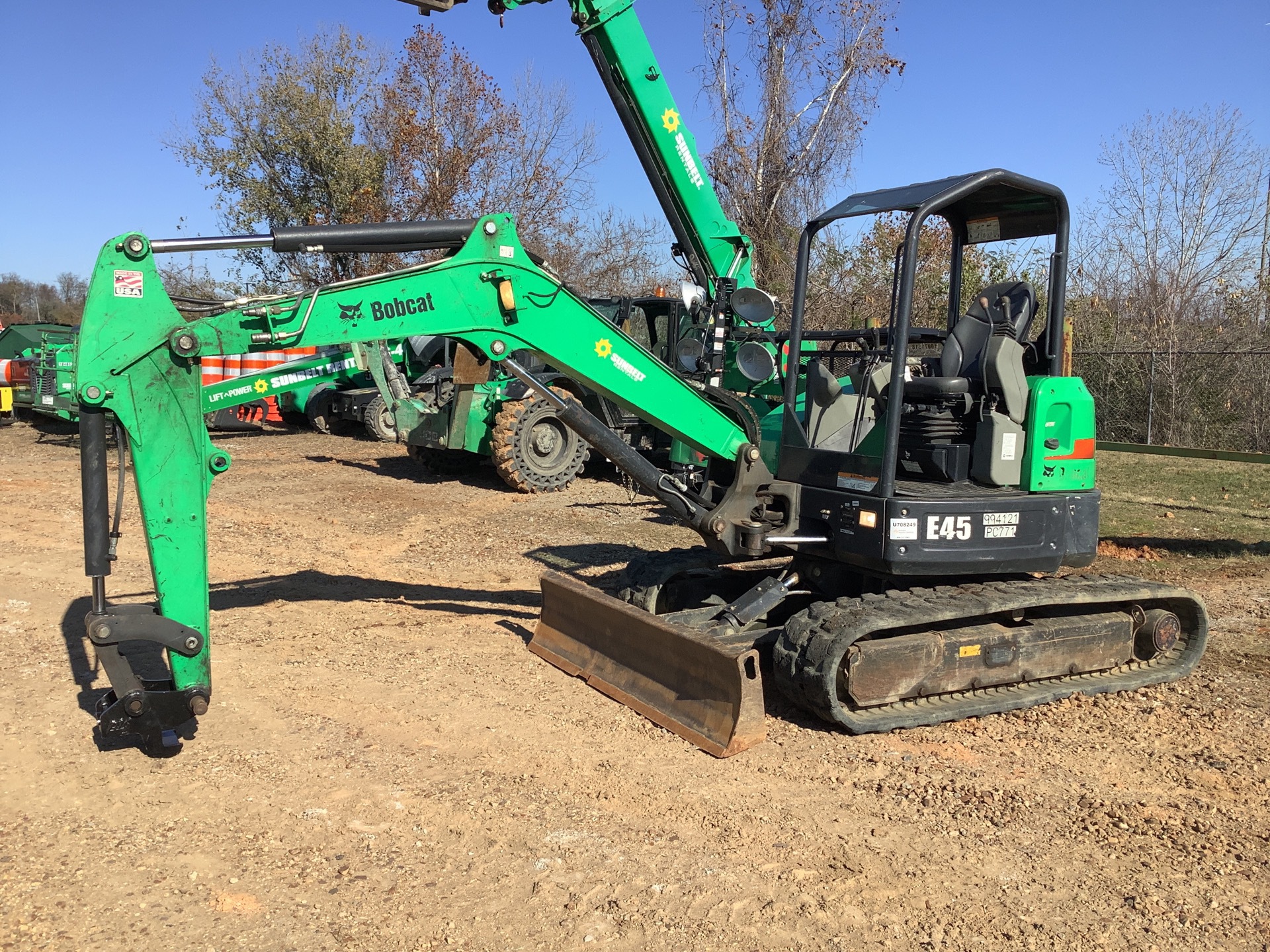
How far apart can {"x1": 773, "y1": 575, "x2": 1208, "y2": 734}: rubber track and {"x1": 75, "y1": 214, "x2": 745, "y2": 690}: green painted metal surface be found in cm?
147

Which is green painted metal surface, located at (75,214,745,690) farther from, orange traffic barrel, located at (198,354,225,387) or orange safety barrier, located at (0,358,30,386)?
orange safety barrier, located at (0,358,30,386)

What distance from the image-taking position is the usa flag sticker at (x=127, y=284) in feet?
13.8

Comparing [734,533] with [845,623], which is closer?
[845,623]

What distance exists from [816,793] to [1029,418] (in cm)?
240

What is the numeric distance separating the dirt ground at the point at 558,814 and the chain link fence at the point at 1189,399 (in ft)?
44.9

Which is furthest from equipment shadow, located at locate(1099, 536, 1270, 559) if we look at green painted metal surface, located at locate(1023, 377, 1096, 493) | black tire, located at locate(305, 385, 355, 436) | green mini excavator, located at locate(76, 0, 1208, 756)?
black tire, located at locate(305, 385, 355, 436)

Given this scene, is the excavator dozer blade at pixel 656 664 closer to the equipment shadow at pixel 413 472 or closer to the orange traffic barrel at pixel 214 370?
the equipment shadow at pixel 413 472

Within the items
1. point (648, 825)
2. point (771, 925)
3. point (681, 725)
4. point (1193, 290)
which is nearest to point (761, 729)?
point (681, 725)

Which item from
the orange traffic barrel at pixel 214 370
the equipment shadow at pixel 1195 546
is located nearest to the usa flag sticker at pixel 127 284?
the equipment shadow at pixel 1195 546

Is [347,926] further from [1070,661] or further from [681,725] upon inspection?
[1070,661]

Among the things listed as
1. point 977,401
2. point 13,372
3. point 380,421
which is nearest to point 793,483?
point 977,401

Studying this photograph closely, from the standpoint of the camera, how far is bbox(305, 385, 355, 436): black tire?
19531mm

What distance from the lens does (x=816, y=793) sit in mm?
4535

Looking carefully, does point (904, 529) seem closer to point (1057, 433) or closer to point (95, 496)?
point (1057, 433)
